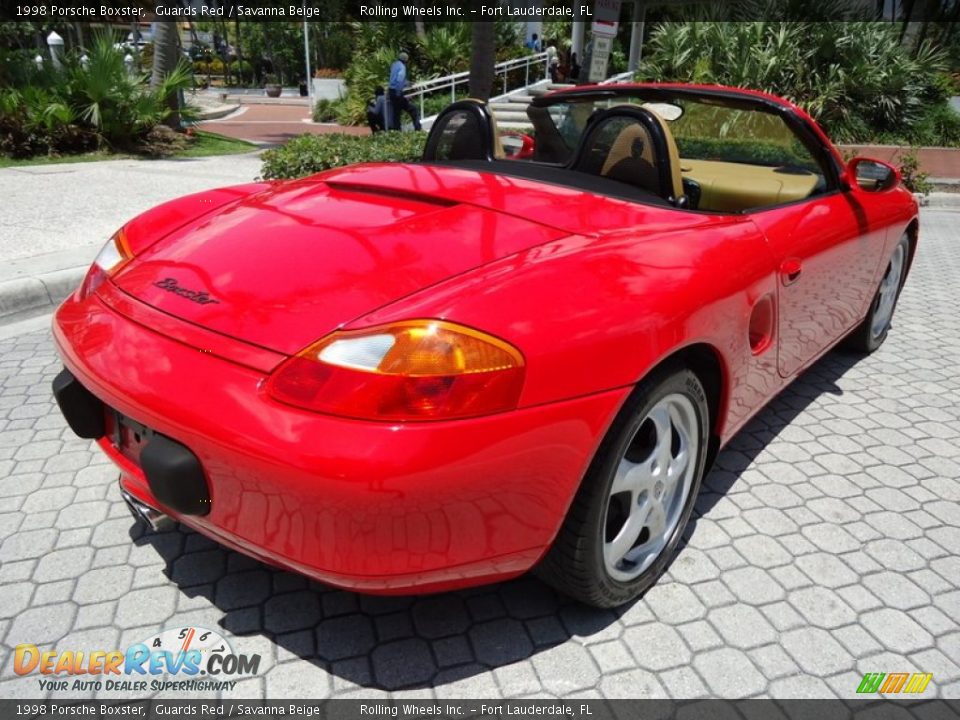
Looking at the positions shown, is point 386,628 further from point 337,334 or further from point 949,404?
point 949,404

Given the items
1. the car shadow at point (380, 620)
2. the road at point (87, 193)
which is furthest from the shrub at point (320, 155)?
the car shadow at point (380, 620)

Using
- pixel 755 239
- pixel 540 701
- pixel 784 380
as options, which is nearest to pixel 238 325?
pixel 540 701

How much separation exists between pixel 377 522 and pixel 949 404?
135 inches

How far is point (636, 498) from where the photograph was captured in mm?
2062

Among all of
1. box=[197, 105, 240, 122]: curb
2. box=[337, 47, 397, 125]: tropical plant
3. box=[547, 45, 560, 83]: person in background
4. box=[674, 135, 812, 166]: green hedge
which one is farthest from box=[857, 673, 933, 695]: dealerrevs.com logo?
box=[197, 105, 240, 122]: curb

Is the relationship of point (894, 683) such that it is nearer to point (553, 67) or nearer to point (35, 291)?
point (35, 291)

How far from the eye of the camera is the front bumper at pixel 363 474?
4.87ft

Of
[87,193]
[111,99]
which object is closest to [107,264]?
[87,193]

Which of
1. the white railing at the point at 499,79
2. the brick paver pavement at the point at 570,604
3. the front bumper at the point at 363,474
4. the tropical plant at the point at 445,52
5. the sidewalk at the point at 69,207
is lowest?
the brick paver pavement at the point at 570,604

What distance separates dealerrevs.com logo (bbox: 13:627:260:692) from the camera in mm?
1837

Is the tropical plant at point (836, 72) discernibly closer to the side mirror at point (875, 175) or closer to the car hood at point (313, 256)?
the side mirror at point (875, 175)

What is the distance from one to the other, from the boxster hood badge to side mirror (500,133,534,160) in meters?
2.30

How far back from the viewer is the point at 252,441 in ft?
5.04

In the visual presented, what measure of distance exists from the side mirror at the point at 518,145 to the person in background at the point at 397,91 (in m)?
10.5
